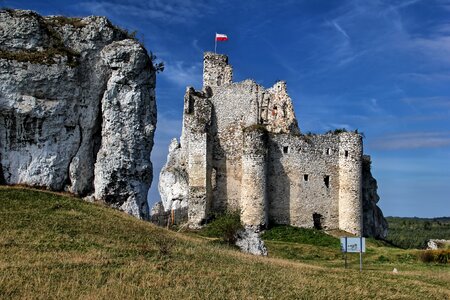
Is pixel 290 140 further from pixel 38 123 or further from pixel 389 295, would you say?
pixel 389 295

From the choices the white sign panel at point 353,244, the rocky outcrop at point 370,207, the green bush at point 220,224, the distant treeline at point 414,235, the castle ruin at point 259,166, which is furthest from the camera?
the distant treeline at point 414,235

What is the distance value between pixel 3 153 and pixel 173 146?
89.3 ft

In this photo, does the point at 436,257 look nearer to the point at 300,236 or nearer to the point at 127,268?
the point at 300,236

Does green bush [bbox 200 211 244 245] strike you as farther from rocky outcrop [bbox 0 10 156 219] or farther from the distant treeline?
the distant treeline

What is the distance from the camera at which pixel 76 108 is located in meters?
29.0

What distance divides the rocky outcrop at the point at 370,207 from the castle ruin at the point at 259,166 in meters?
5.36

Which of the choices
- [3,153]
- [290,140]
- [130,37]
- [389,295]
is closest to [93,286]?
[389,295]

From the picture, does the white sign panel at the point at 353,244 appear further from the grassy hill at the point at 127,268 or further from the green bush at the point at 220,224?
the green bush at the point at 220,224

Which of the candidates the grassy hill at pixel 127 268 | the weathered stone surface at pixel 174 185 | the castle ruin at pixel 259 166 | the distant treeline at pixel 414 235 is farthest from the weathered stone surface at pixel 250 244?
the distant treeline at pixel 414 235

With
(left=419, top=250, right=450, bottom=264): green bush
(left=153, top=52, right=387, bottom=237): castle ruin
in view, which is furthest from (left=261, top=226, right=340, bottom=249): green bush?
(left=419, top=250, right=450, bottom=264): green bush

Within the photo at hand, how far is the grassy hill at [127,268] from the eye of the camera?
15.8m

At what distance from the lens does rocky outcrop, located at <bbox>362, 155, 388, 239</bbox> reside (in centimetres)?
5387

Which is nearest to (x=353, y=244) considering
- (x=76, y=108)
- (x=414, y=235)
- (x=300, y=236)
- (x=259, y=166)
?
(x=76, y=108)

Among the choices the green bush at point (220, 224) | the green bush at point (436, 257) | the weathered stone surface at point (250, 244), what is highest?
the green bush at point (220, 224)
